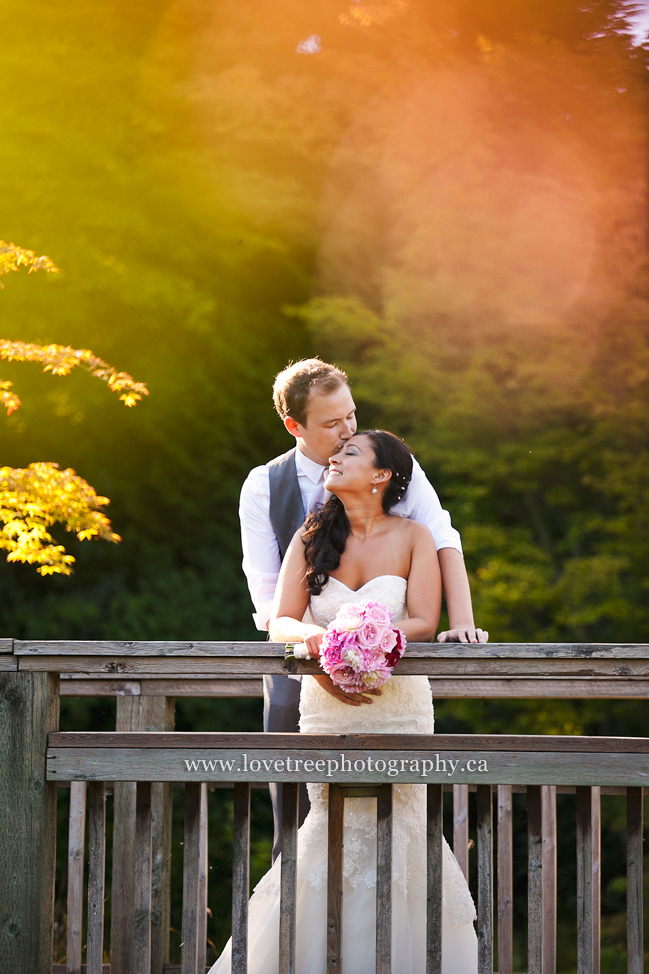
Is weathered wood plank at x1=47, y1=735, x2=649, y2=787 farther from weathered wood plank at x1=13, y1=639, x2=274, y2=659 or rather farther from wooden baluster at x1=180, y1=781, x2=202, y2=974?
weathered wood plank at x1=13, y1=639, x2=274, y2=659

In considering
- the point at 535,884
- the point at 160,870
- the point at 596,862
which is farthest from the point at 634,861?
the point at 160,870

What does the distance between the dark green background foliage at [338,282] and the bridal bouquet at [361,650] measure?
4.98 m

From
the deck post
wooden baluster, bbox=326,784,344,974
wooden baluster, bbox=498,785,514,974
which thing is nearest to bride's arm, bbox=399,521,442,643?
wooden baluster, bbox=326,784,344,974

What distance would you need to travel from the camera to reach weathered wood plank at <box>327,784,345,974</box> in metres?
2.27

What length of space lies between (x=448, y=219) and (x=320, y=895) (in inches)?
238

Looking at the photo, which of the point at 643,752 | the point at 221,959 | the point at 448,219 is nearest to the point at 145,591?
the point at 448,219

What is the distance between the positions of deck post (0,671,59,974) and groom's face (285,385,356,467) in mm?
1215

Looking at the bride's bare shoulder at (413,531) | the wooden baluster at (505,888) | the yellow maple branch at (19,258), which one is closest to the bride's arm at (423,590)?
the bride's bare shoulder at (413,531)

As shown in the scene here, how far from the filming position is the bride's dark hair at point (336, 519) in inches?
109

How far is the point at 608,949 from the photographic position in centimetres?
642

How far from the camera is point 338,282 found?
Result: 8.02 m

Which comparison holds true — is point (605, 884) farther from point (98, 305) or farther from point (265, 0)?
point (265, 0)

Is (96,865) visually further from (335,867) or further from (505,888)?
(505,888)

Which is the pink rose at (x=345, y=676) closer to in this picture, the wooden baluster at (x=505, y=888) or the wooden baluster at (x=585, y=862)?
the wooden baluster at (x=585, y=862)
